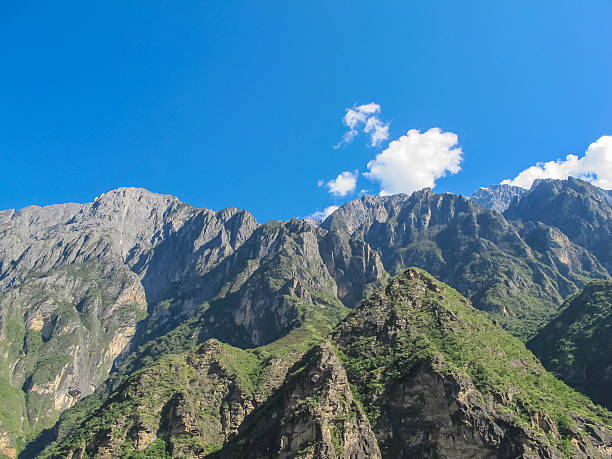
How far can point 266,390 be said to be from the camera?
434ft

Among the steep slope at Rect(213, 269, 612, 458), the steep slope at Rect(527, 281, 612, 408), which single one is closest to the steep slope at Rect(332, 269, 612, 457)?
the steep slope at Rect(213, 269, 612, 458)

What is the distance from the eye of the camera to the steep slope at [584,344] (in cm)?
14350

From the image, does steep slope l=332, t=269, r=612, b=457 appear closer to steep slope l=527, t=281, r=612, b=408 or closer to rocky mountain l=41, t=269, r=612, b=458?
rocky mountain l=41, t=269, r=612, b=458

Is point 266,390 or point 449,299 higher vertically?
point 449,299

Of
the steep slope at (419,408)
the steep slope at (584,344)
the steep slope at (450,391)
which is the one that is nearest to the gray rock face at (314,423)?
the steep slope at (419,408)

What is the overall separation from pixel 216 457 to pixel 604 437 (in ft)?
235

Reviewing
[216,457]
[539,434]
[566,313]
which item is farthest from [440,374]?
[566,313]

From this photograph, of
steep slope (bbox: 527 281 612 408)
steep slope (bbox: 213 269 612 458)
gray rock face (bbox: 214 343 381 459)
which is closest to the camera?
steep slope (bbox: 213 269 612 458)

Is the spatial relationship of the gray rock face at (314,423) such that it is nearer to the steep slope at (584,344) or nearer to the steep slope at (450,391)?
the steep slope at (450,391)

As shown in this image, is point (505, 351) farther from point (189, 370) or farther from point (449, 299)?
point (189, 370)

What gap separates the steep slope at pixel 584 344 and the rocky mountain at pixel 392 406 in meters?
41.4

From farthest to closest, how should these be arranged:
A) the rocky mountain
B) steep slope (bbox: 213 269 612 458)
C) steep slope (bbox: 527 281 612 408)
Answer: steep slope (bbox: 527 281 612 408) → the rocky mountain → steep slope (bbox: 213 269 612 458)

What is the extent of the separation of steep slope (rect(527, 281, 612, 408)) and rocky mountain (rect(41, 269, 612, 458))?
4145 centimetres

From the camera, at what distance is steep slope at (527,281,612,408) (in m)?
144
